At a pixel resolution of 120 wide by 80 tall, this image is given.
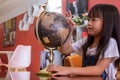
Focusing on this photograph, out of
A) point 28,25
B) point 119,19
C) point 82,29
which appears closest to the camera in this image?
point 119,19

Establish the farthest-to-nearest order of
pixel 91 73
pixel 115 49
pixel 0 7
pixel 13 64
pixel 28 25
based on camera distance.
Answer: pixel 0 7, pixel 28 25, pixel 13 64, pixel 115 49, pixel 91 73

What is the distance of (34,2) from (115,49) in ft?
15.7

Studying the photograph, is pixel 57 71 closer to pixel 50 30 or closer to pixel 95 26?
pixel 50 30

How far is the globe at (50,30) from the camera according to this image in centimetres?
145

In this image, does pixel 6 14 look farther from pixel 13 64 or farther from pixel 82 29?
pixel 82 29

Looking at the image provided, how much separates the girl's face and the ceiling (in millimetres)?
4442

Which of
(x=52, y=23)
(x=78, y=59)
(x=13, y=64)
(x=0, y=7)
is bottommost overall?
(x=13, y=64)

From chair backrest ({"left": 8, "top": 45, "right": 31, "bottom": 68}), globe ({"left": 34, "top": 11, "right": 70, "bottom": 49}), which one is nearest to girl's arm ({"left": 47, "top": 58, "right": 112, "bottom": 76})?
globe ({"left": 34, "top": 11, "right": 70, "bottom": 49})

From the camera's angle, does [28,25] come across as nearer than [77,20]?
No

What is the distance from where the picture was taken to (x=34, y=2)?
6.11 meters

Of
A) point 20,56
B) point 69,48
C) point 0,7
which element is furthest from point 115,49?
point 0,7

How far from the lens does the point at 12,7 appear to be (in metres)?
7.18

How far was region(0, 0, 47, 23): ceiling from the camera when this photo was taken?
6504mm

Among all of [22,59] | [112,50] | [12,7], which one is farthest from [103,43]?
[12,7]
